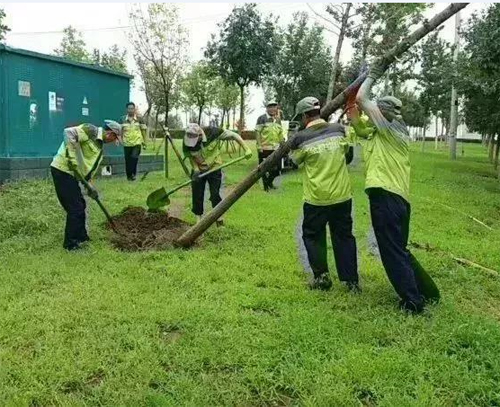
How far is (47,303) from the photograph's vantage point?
4734 mm

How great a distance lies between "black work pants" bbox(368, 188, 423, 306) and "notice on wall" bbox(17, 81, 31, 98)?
9250 millimetres

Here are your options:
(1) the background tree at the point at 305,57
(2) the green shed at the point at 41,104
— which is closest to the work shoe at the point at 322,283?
(2) the green shed at the point at 41,104

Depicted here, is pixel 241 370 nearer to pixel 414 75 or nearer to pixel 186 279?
pixel 186 279

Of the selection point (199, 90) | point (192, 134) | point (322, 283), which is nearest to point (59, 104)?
point (192, 134)

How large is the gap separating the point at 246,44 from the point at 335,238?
14478 mm

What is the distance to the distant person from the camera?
42.8ft

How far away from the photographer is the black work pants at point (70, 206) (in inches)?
267

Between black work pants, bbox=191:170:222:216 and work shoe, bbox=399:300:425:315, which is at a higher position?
black work pants, bbox=191:170:222:216

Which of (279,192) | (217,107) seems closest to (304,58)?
(217,107)

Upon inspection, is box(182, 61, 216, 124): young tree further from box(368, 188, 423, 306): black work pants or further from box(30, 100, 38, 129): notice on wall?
box(368, 188, 423, 306): black work pants

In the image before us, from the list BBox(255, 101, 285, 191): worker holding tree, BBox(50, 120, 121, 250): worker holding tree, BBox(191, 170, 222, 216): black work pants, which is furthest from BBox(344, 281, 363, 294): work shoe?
BBox(255, 101, 285, 191): worker holding tree

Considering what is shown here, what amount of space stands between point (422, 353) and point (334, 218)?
1.72 meters

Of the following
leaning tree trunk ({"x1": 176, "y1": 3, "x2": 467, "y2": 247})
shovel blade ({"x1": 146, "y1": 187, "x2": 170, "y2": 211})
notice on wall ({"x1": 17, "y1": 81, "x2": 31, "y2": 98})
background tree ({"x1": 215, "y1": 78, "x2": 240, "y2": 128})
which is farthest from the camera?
background tree ({"x1": 215, "y1": 78, "x2": 240, "y2": 128})

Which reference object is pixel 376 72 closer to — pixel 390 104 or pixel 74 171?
pixel 390 104
